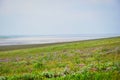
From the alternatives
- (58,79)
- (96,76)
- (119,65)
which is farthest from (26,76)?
(119,65)

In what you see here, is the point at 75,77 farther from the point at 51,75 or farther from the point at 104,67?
the point at 104,67

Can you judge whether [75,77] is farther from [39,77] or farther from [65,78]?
[39,77]

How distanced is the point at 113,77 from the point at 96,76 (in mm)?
656

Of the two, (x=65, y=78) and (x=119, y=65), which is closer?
(x=65, y=78)

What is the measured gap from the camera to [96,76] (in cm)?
806

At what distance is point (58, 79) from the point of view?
8.01 m

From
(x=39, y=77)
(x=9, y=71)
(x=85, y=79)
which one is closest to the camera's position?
(x=85, y=79)

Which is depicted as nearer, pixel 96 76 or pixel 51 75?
pixel 96 76

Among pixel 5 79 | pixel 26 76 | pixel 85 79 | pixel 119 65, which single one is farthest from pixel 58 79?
pixel 119 65

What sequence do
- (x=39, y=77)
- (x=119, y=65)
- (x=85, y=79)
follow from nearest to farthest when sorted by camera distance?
(x=85, y=79), (x=39, y=77), (x=119, y=65)

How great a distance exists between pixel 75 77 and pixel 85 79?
1.37 feet

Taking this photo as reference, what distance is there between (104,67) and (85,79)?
2.31m

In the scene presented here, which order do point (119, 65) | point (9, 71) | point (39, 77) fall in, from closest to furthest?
point (39, 77), point (119, 65), point (9, 71)

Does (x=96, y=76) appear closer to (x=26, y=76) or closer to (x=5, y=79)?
(x=26, y=76)
